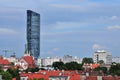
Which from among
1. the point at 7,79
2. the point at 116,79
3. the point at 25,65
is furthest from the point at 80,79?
the point at 25,65

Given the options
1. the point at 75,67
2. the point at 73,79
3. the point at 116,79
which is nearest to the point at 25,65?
the point at 75,67

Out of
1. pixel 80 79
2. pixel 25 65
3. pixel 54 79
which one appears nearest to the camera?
pixel 80 79

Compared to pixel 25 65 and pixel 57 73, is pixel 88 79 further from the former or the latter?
pixel 25 65

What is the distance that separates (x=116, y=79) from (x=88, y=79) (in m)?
4.55

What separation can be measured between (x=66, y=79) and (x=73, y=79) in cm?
396

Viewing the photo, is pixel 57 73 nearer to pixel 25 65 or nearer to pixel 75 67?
pixel 75 67

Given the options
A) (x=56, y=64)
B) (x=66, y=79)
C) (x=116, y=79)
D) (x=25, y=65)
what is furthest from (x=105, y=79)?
(x=25, y=65)

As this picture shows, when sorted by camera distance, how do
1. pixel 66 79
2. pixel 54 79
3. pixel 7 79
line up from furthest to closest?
pixel 54 79 < pixel 66 79 < pixel 7 79

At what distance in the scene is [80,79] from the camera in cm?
9075

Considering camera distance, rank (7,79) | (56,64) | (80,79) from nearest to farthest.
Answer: (7,79) < (80,79) < (56,64)

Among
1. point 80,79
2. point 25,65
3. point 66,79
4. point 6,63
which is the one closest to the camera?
point 80,79

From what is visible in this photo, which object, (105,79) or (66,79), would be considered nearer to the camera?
(105,79)

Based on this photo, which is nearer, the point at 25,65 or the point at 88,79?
the point at 88,79

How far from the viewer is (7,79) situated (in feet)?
249
